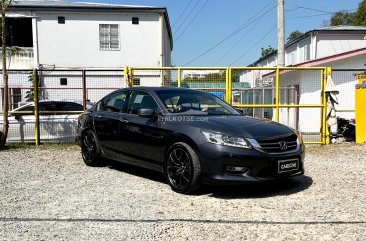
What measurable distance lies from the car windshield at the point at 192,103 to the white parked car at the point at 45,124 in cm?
502

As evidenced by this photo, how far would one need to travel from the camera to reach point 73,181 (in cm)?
641

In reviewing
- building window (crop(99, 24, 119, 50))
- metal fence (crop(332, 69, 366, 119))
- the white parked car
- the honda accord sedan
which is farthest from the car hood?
building window (crop(99, 24, 119, 50))

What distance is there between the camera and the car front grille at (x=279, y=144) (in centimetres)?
523

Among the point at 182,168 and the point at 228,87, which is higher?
the point at 228,87

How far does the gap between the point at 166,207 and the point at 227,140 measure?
1.20m

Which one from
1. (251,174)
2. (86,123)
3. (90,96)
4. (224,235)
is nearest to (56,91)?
(90,96)

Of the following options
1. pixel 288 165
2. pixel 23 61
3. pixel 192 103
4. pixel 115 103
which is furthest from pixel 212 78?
pixel 23 61

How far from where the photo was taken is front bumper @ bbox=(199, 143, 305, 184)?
5082 mm

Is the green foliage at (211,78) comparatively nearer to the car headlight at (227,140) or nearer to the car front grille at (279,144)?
the car front grille at (279,144)

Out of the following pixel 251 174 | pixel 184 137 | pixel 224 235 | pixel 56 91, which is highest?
pixel 56 91

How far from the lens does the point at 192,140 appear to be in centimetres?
536

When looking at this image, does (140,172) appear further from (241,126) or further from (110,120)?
(241,126)

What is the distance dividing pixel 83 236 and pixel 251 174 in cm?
233

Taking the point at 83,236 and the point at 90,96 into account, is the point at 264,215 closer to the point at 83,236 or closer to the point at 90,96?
the point at 83,236
